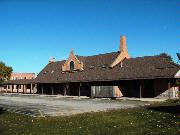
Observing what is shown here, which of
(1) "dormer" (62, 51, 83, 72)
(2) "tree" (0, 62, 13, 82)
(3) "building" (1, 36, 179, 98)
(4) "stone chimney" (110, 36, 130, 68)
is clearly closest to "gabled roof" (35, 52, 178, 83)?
(3) "building" (1, 36, 179, 98)

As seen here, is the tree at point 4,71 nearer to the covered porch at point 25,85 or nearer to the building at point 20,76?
the covered porch at point 25,85

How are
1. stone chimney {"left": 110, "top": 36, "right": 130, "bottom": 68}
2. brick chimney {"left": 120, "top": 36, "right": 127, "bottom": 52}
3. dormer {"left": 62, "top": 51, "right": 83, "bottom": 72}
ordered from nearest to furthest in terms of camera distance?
stone chimney {"left": 110, "top": 36, "right": 130, "bottom": 68} → brick chimney {"left": 120, "top": 36, "right": 127, "bottom": 52} → dormer {"left": 62, "top": 51, "right": 83, "bottom": 72}

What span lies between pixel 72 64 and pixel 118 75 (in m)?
15.6

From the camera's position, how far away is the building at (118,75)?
33.3m

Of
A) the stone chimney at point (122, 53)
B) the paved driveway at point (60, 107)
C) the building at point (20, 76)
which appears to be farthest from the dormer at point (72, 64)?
the building at point (20, 76)

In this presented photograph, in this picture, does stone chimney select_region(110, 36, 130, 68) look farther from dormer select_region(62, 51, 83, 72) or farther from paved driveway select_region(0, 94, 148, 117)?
paved driveway select_region(0, 94, 148, 117)

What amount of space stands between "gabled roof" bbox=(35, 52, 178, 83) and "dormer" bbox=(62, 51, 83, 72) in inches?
40.8

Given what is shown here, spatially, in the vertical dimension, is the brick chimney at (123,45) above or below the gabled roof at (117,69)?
above

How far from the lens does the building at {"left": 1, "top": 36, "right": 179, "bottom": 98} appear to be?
109ft

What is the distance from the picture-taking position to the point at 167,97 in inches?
1275

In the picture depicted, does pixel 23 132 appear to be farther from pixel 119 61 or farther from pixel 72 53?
pixel 72 53

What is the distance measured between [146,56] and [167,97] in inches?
433

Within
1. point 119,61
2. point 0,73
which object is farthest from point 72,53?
point 0,73

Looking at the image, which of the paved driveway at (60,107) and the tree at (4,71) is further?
the tree at (4,71)
